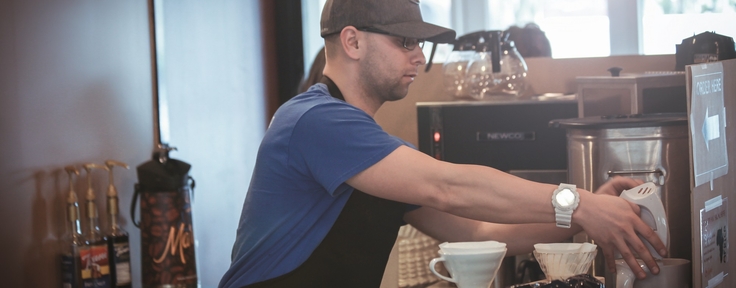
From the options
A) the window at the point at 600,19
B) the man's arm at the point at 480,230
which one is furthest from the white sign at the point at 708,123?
the window at the point at 600,19

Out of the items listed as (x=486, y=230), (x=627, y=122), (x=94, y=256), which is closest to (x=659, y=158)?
(x=627, y=122)

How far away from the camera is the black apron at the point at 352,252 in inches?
54.4

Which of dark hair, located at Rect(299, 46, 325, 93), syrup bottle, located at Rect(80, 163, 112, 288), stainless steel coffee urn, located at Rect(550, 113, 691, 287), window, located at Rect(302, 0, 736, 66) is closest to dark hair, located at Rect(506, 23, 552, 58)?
dark hair, located at Rect(299, 46, 325, 93)

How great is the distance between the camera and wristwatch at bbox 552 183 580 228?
3.86 ft

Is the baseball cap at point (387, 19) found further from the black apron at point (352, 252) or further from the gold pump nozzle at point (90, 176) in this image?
the gold pump nozzle at point (90, 176)

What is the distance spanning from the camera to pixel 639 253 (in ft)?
3.76

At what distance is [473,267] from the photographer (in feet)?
3.66

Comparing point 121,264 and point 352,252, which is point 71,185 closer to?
point 121,264

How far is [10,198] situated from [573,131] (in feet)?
3.92

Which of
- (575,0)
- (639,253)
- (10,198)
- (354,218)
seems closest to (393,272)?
(354,218)

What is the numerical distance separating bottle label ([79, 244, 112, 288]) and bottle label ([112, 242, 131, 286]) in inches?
1.8

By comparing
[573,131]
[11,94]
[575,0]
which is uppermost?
[575,0]

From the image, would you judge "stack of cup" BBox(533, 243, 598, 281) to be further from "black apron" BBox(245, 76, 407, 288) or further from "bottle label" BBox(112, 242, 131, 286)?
"bottle label" BBox(112, 242, 131, 286)

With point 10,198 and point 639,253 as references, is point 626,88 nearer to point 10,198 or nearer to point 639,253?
point 639,253
